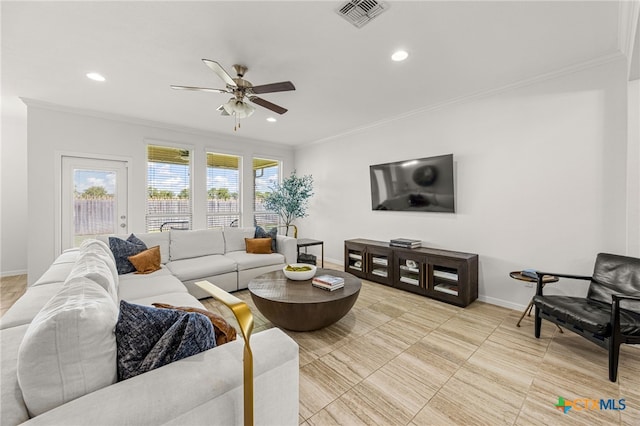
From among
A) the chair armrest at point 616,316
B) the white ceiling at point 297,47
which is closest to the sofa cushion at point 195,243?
the white ceiling at point 297,47

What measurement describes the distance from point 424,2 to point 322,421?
2890 mm

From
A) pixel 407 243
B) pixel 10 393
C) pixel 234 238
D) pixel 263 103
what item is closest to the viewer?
pixel 10 393

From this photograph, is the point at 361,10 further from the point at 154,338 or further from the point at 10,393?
the point at 10,393

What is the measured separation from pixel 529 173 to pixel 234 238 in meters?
4.16

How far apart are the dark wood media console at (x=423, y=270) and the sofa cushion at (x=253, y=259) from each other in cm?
134

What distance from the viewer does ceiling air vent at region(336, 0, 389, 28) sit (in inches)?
75.4

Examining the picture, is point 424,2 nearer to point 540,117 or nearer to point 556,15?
point 556,15

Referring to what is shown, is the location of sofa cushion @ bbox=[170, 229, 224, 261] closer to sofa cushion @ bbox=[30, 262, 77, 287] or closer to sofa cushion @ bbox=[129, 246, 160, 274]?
sofa cushion @ bbox=[129, 246, 160, 274]

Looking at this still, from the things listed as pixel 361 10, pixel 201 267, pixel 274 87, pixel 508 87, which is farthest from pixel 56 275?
pixel 508 87

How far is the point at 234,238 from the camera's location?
440cm

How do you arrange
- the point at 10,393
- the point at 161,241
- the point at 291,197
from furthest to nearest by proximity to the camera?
the point at 291,197 < the point at 161,241 < the point at 10,393

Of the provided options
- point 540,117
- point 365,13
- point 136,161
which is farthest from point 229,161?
point 540,117

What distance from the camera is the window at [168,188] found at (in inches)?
190

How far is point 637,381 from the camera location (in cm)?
191
